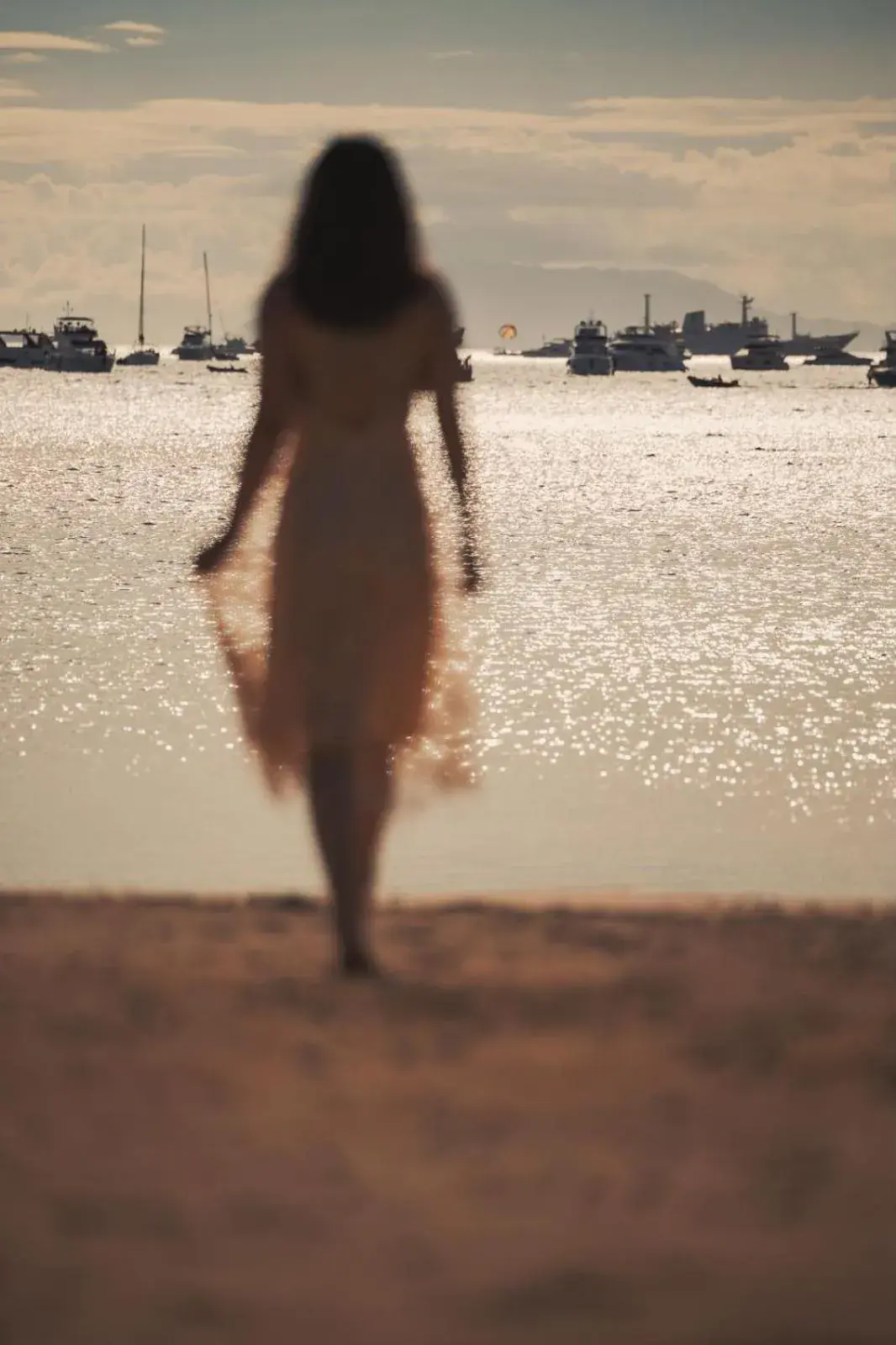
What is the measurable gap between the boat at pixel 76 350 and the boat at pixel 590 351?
1384 inches

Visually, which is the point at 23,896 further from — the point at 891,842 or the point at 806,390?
the point at 806,390

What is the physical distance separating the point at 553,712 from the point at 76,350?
444 ft

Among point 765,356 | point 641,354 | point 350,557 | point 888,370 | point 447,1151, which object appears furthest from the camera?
point 765,356

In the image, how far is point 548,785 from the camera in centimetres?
1270

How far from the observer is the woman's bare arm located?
16.4 ft

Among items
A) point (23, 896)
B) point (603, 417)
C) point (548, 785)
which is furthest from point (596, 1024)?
point (603, 417)

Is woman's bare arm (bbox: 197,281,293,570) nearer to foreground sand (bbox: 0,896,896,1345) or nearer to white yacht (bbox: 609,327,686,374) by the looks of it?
foreground sand (bbox: 0,896,896,1345)

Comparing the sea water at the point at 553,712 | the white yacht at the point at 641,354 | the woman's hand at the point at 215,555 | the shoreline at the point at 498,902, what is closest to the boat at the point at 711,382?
the white yacht at the point at 641,354

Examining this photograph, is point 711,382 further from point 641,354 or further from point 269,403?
point 269,403

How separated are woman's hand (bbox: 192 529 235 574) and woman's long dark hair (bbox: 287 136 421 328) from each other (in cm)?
58

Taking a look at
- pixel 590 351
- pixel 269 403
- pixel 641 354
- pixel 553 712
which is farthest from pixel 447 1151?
pixel 641 354

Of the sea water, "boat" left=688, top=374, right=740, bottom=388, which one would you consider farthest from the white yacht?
the sea water

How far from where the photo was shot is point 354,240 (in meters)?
4.91

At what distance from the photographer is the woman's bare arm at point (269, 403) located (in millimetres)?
4988
